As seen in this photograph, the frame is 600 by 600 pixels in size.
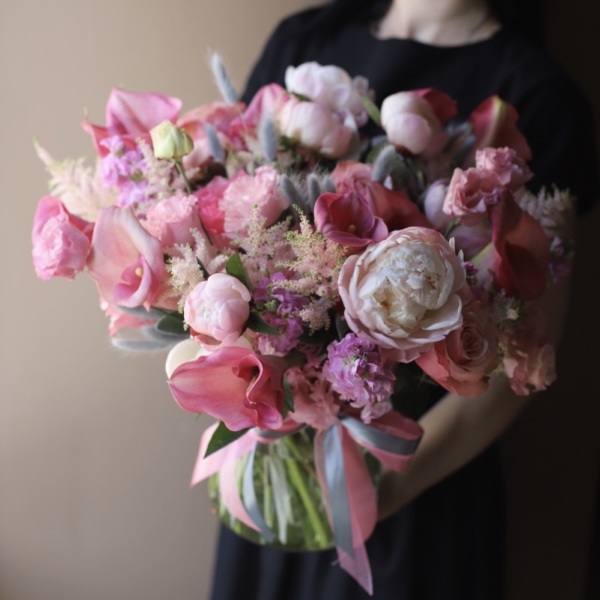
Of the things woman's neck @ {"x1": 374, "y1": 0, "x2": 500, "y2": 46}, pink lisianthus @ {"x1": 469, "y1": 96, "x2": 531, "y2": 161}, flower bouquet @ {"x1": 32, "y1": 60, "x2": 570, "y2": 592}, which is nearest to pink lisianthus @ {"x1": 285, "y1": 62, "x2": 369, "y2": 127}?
flower bouquet @ {"x1": 32, "y1": 60, "x2": 570, "y2": 592}

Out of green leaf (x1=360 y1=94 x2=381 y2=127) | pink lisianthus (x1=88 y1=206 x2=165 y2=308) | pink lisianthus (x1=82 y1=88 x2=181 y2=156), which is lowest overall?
green leaf (x1=360 y1=94 x2=381 y2=127)

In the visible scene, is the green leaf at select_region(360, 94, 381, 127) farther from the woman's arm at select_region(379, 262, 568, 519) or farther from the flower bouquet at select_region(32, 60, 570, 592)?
the woman's arm at select_region(379, 262, 568, 519)

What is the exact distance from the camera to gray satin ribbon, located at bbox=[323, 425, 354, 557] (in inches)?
26.3

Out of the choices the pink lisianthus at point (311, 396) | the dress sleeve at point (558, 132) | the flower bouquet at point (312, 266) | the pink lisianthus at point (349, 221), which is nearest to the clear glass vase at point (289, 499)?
the flower bouquet at point (312, 266)

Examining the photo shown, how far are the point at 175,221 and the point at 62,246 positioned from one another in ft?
0.29

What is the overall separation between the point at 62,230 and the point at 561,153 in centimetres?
63

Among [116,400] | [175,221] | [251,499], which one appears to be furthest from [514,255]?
[116,400]

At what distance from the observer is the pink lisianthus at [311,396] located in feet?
1.93

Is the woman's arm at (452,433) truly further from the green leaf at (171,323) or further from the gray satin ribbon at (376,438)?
the green leaf at (171,323)

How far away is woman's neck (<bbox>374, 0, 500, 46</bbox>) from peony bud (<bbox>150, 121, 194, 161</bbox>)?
0.57 metres

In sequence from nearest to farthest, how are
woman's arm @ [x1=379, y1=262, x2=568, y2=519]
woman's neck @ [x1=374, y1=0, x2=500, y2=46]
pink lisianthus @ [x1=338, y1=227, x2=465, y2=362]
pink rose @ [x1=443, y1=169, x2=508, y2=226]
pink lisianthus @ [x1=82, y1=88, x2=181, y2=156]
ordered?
pink lisianthus @ [x1=338, y1=227, x2=465, y2=362] < pink rose @ [x1=443, y1=169, x2=508, y2=226] < pink lisianthus @ [x1=82, y1=88, x2=181, y2=156] < woman's arm @ [x1=379, y1=262, x2=568, y2=519] < woman's neck @ [x1=374, y1=0, x2=500, y2=46]

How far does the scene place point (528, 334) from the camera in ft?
1.86

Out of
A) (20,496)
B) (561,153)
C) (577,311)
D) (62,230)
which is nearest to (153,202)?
(62,230)

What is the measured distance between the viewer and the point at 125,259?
1.72 feet
